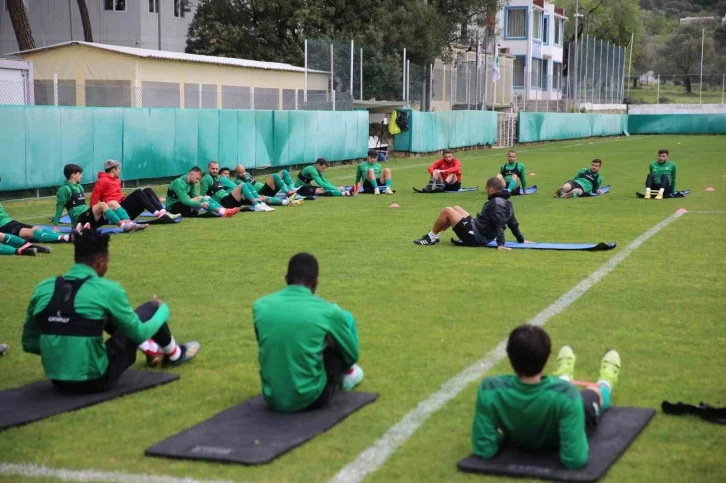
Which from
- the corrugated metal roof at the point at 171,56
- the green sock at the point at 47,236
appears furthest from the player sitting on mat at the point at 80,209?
the corrugated metal roof at the point at 171,56

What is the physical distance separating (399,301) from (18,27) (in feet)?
110

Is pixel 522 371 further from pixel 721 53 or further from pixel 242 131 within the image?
pixel 721 53

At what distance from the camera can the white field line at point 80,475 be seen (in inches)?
206

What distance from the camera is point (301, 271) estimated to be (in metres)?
6.38

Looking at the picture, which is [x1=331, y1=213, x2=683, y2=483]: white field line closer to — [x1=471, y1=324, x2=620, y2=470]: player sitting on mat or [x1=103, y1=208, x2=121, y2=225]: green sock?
[x1=471, y1=324, x2=620, y2=470]: player sitting on mat

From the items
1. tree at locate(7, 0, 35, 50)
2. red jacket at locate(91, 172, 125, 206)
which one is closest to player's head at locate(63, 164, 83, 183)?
red jacket at locate(91, 172, 125, 206)

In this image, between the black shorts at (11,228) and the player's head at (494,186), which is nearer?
the player's head at (494,186)

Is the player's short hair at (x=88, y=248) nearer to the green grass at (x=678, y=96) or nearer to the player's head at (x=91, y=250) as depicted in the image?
the player's head at (x=91, y=250)

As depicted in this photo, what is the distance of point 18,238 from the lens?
14117 millimetres

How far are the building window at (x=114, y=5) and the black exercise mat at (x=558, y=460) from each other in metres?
48.0

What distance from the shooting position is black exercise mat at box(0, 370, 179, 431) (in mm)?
6312

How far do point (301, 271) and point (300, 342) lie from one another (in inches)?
18.6

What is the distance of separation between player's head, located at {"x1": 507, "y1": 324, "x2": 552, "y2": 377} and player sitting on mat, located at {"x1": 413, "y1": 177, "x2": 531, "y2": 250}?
8.72 metres

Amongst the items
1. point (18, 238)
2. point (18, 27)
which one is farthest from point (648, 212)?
point (18, 27)
